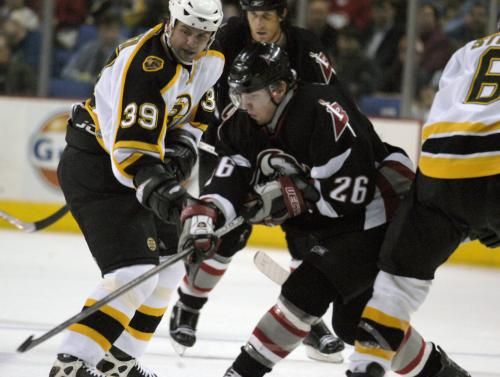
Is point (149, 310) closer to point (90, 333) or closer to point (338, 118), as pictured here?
point (90, 333)

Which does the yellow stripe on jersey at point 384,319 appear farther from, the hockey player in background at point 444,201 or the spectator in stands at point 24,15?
the spectator in stands at point 24,15

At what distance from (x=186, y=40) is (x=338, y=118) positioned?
50 centimetres

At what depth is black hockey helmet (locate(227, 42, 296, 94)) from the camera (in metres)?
2.86

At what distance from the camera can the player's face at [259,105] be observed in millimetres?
2869

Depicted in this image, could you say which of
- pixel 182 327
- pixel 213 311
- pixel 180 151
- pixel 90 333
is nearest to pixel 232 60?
pixel 180 151

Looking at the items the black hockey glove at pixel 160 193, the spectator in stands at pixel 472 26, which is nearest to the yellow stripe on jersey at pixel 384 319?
the black hockey glove at pixel 160 193

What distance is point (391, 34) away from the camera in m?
6.72

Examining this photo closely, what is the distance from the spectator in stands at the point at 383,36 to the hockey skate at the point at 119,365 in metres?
3.91

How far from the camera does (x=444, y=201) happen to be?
2.65 metres

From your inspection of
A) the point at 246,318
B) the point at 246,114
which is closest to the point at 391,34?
the point at 246,318

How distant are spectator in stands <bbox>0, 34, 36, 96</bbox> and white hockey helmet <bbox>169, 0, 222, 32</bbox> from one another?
3.95 meters

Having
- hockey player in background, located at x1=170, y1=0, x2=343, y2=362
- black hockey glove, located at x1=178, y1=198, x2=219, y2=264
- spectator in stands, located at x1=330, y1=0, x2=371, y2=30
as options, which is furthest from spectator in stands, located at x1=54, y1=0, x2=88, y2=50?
black hockey glove, located at x1=178, y1=198, x2=219, y2=264

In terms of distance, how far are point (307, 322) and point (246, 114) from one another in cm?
62

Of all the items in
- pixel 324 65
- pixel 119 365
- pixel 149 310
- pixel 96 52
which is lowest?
pixel 96 52
